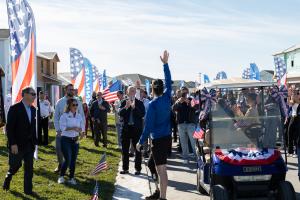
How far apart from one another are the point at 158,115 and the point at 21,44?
16.3 ft

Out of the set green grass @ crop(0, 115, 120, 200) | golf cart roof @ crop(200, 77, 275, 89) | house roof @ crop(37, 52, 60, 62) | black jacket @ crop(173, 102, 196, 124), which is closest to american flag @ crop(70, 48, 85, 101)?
green grass @ crop(0, 115, 120, 200)

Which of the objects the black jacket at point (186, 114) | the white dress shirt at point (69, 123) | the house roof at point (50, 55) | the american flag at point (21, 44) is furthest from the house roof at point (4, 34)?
the white dress shirt at point (69, 123)

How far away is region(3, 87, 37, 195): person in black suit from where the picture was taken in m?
7.97

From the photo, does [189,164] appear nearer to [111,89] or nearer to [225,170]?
[225,170]

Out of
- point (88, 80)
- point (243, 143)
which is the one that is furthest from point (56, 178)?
point (88, 80)

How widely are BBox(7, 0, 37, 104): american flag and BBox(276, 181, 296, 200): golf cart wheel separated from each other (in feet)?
21.3

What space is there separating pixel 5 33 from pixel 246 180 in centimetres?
4651

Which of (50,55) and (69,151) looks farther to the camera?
(50,55)

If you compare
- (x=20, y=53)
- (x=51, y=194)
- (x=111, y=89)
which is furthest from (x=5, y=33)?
(x=51, y=194)

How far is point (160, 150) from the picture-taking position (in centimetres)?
737

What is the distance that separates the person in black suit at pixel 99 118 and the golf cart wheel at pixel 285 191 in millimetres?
9722

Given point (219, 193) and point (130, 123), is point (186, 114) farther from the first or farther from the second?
point (219, 193)

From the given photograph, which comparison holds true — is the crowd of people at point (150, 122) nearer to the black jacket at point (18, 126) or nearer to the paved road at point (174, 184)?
the black jacket at point (18, 126)

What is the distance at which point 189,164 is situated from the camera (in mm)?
11922
